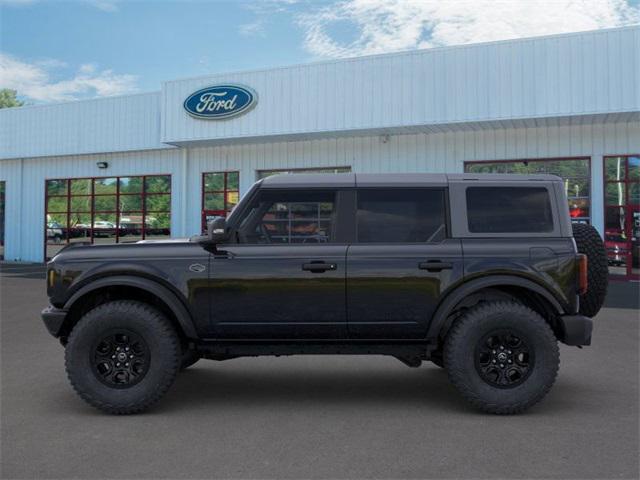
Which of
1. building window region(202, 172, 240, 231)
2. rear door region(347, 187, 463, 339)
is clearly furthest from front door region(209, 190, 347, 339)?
building window region(202, 172, 240, 231)

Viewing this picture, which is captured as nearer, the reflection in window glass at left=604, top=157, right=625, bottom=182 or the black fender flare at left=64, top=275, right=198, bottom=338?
the black fender flare at left=64, top=275, right=198, bottom=338

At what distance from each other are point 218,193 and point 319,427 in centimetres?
1743

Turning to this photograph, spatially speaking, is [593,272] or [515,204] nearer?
[515,204]

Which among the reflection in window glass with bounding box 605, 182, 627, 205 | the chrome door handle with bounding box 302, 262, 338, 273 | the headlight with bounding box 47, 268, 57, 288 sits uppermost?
the reflection in window glass with bounding box 605, 182, 627, 205

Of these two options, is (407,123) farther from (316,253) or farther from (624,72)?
(316,253)

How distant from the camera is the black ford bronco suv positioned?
473 centimetres

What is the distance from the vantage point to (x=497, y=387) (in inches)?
186

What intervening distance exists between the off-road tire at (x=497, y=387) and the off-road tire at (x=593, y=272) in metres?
0.66

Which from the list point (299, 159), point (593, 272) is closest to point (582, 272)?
point (593, 272)

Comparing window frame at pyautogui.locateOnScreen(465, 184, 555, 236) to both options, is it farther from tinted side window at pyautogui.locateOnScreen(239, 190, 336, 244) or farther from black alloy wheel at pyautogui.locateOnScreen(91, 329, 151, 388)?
black alloy wheel at pyautogui.locateOnScreen(91, 329, 151, 388)

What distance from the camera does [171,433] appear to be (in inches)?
169

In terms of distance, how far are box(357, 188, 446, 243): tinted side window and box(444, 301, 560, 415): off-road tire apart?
788 millimetres

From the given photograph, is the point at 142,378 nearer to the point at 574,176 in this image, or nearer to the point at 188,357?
the point at 188,357

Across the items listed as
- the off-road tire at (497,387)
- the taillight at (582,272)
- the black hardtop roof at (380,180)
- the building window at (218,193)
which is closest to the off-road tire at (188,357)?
the black hardtop roof at (380,180)
